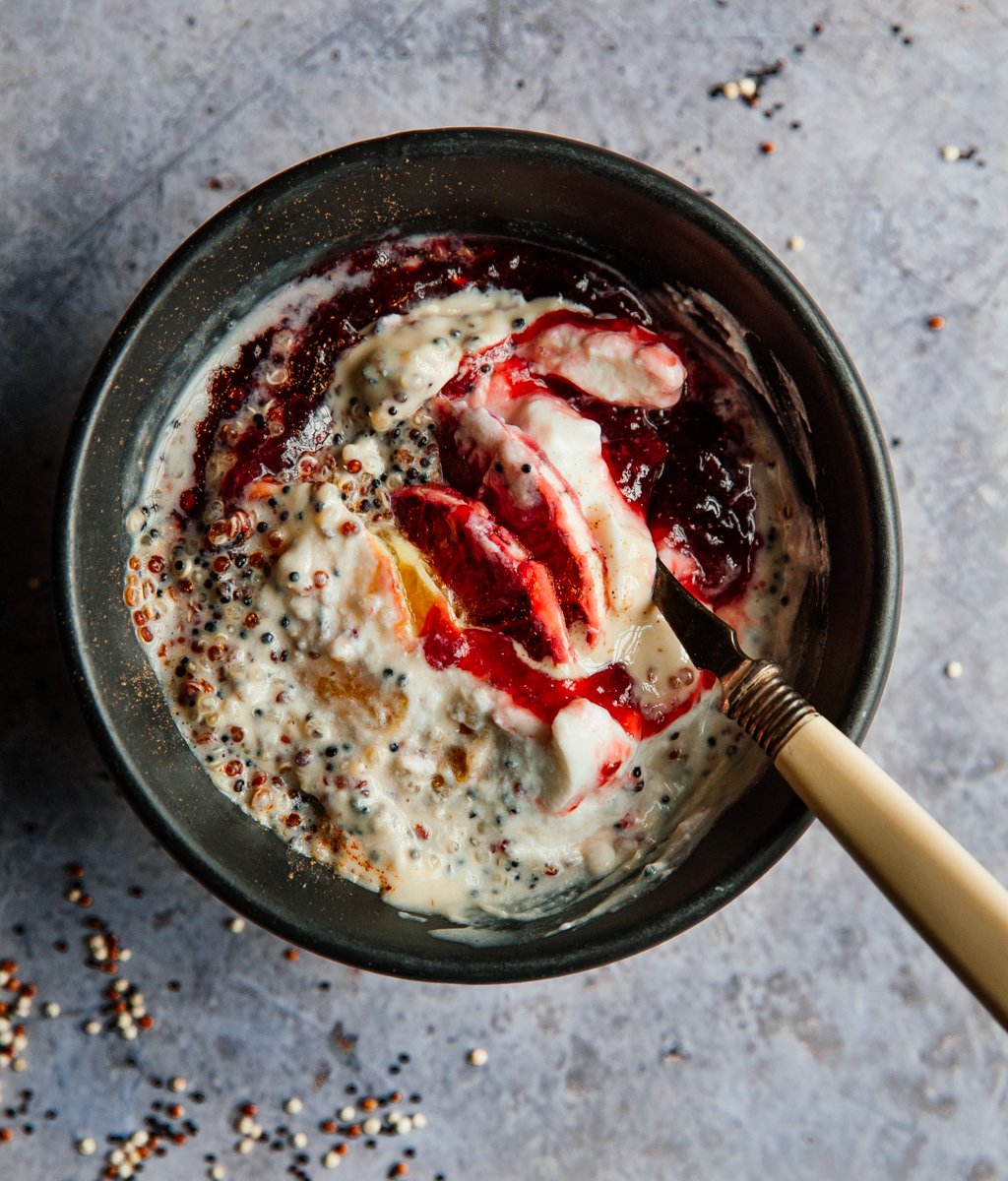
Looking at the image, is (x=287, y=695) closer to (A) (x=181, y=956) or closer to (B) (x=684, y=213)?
(A) (x=181, y=956)

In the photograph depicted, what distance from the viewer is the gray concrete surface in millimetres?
1647

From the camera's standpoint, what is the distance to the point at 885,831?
1.03 m

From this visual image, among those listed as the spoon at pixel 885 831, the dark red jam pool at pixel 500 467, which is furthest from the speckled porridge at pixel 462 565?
the spoon at pixel 885 831

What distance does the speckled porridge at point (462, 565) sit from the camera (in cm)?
140

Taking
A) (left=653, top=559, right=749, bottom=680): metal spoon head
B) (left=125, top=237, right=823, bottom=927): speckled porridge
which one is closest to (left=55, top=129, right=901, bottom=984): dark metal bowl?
(left=125, top=237, right=823, bottom=927): speckled porridge

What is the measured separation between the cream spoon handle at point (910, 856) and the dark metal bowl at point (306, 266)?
17 centimetres

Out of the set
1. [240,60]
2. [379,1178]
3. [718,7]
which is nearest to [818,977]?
[379,1178]

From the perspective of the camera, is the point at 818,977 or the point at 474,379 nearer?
the point at 474,379

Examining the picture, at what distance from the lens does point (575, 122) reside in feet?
5.47

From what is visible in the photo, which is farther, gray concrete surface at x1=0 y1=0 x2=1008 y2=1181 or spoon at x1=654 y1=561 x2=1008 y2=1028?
gray concrete surface at x1=0 y1=0 x2=1008 y2=1181

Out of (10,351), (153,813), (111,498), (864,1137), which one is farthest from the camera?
(864,1137)

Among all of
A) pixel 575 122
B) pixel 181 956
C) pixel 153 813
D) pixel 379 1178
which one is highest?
pixel 575 122

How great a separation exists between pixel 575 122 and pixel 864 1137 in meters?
1.90

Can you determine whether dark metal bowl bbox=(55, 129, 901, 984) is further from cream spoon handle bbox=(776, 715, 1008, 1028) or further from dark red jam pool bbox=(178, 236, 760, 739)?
cream spoon handle bbox=(776, 715, 1008, 1028)
